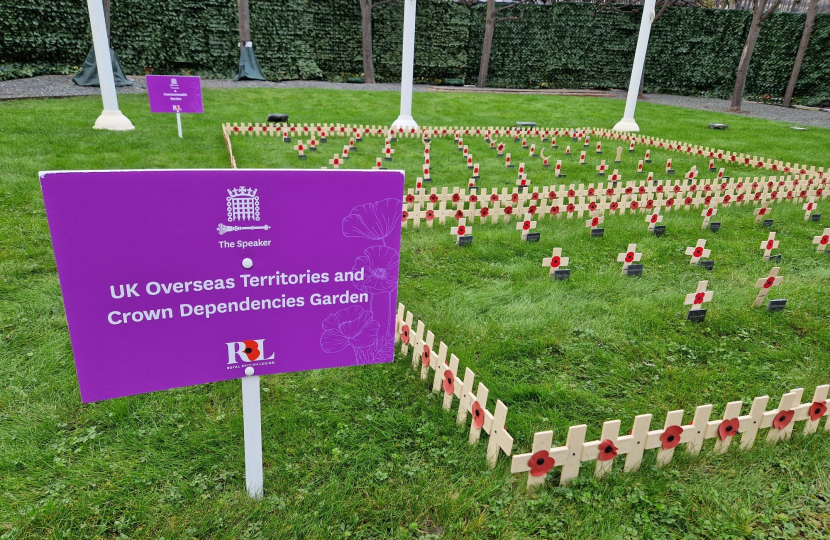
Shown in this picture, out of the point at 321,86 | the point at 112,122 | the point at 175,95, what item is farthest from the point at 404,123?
the point at 321,86

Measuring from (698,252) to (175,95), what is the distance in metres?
10.0

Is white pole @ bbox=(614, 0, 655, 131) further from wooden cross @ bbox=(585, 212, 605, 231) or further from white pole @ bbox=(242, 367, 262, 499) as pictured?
white pole @ bbox=(242, 367, 262, 499)

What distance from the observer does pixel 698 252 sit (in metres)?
5.85

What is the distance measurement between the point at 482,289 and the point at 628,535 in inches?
112

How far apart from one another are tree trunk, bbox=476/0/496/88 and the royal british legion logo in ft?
81.0

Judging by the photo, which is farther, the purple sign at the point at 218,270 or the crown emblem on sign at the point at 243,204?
the crown emblem on sign at the point at 243,204

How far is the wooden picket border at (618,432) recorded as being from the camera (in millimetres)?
2717

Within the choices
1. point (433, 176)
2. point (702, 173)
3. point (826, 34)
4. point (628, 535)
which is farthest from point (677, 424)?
point (826, 34)

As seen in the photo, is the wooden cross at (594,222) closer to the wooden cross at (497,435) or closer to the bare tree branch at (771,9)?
the wooden cross at (497,435)

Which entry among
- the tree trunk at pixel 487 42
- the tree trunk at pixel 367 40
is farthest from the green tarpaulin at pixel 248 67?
the tree trunk at pixel 487 42

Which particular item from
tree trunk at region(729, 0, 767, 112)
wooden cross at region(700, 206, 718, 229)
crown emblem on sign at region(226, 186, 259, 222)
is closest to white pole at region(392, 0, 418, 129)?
wooden cross at region(700, 206, 718, 229)

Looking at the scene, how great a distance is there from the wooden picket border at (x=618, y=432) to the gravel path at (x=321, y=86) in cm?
1678

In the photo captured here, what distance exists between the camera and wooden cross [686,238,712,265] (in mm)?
5793

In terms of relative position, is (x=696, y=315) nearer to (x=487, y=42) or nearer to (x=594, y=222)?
(x=594, y=222)
